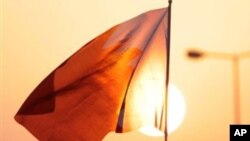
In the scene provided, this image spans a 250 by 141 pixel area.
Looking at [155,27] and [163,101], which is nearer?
[163,101]

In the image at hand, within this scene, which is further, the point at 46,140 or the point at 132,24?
the point at 132,24

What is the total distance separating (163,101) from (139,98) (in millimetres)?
445

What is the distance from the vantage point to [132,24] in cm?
805

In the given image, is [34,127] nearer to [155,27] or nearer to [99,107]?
[99,107]

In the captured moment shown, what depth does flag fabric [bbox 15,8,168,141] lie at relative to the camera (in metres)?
7.61

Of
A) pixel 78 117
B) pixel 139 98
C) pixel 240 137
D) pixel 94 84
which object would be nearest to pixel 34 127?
pixel 78 117

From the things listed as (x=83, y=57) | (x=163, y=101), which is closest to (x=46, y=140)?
(x=83, y=57)

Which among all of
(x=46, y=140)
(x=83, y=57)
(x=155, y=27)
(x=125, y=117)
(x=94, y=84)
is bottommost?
(x=46, y=140)

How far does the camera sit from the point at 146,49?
8.03 m

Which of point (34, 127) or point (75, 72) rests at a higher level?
point (75, 72)

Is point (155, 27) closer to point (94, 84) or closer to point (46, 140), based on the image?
point (94, 84)

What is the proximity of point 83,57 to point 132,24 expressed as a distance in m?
1.15

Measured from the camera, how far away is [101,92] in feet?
25.5

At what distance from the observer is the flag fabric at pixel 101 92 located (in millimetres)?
7609
